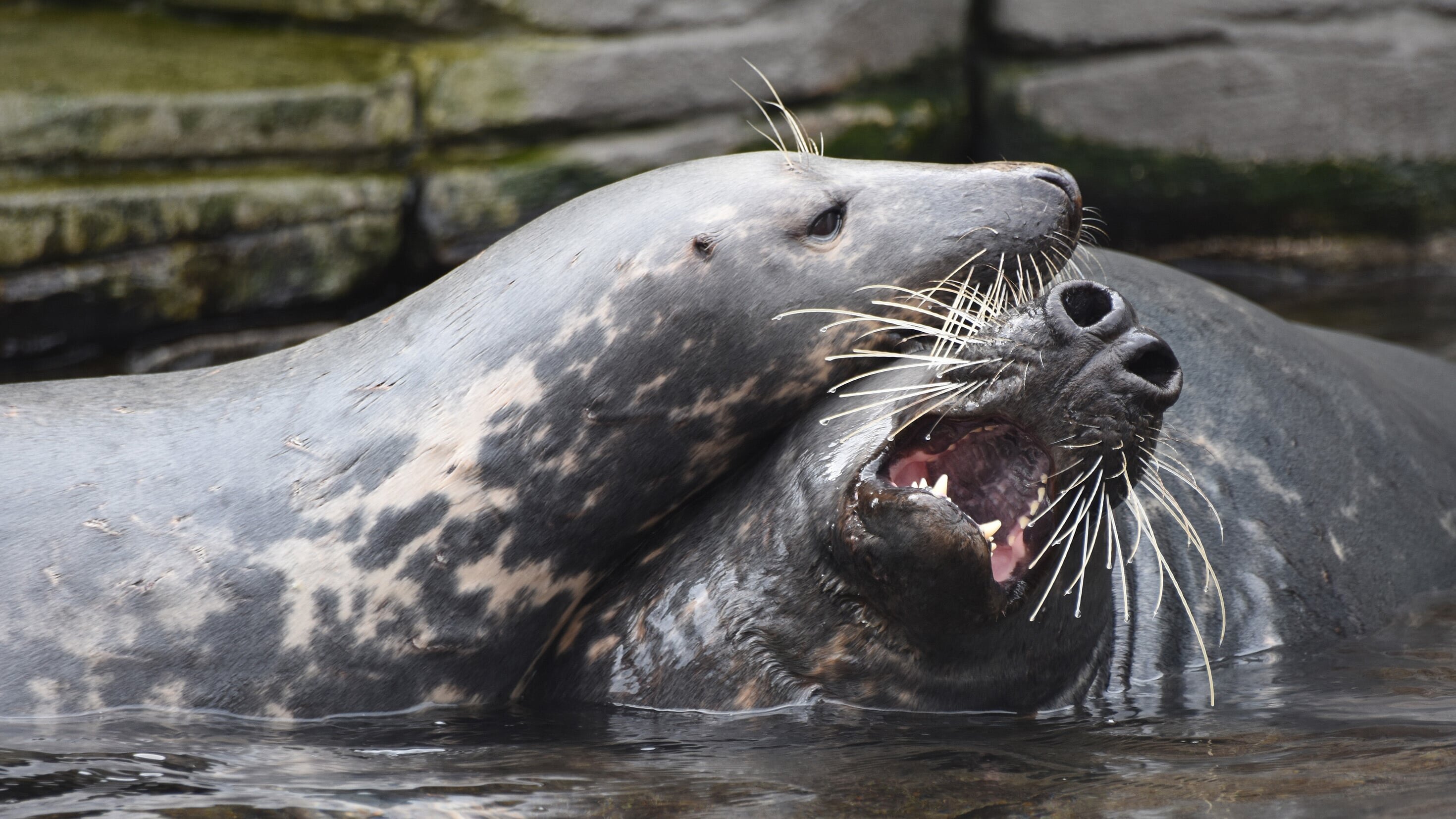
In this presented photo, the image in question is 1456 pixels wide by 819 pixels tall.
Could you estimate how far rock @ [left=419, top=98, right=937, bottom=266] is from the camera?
7812 millimetres

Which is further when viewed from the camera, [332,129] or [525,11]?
[525,11]

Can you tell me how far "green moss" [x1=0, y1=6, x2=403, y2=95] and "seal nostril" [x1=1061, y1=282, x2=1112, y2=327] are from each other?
540cm

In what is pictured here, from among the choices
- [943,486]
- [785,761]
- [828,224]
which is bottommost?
[785,761]

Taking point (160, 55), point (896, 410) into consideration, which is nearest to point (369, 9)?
point (160, 55)

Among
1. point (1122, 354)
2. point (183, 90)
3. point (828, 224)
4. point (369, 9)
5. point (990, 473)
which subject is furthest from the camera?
point (369, 9)

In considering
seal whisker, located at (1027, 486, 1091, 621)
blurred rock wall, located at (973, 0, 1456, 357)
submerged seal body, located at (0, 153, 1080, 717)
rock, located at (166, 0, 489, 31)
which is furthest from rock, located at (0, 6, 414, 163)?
seal whisker, located at (1027, 486, 1091, 621)

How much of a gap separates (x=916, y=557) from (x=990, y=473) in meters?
0.35

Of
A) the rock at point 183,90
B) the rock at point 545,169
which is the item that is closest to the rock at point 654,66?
the rock at point 545,169

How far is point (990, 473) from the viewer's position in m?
3.09

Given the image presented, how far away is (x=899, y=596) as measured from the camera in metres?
2.93

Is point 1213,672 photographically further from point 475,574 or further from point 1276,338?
point 475,574

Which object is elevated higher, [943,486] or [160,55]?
[160,55]

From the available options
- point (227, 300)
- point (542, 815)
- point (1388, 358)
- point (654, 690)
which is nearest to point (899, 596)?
point (654, 690)

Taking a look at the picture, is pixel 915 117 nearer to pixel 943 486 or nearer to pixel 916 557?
pixel 943 486
